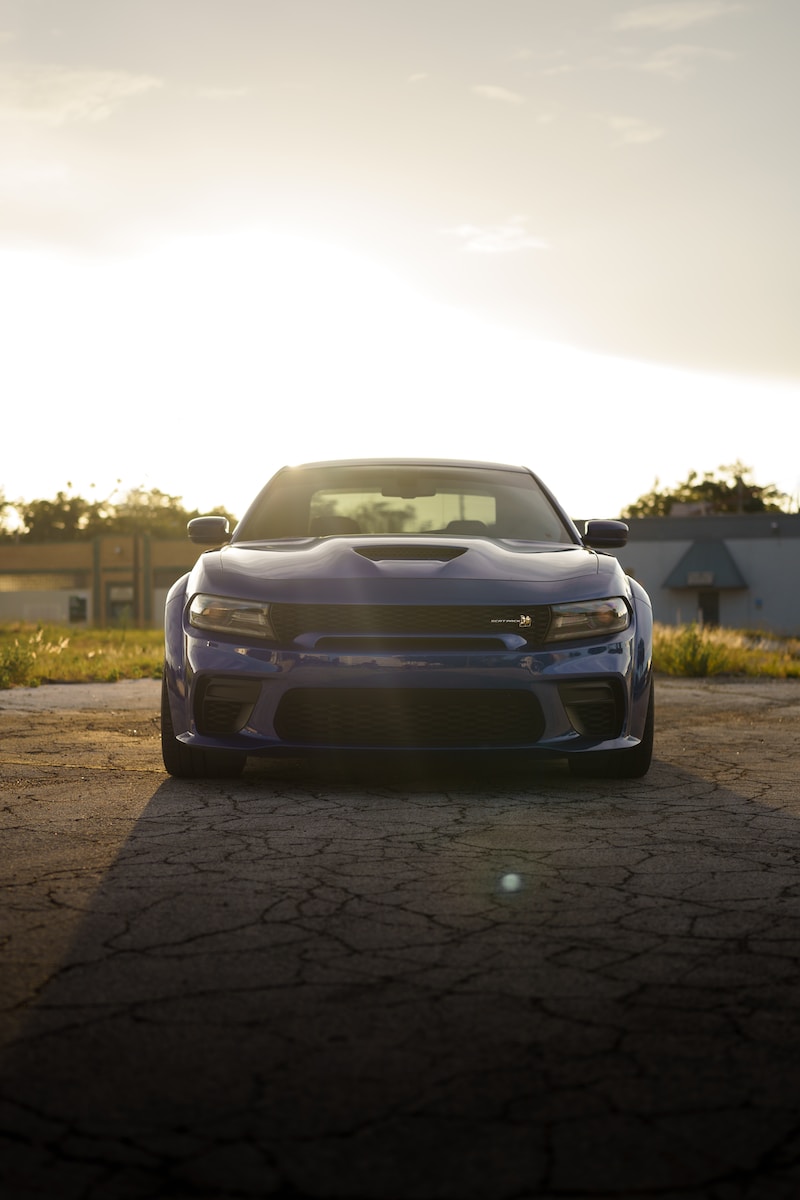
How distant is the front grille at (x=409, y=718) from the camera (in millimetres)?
4852

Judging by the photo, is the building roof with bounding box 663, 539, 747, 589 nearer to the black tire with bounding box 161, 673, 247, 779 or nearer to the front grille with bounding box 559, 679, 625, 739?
the front grille with bounding box 559, 679, 625, 739

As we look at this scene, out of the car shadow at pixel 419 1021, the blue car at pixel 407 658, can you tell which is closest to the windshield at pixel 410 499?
the blue car at pixel 407 658

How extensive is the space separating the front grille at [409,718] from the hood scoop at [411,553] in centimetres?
65

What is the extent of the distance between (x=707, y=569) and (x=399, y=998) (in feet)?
169

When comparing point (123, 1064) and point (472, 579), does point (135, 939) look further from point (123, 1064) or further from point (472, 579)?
point (472, 579)

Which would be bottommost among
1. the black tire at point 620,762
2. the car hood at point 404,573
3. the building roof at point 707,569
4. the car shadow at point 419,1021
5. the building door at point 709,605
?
the building door at point 709,605

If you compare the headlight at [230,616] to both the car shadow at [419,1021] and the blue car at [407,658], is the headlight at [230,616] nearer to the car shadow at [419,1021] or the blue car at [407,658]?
the blue car at [407,658]

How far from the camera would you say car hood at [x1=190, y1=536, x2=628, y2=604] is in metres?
4.99

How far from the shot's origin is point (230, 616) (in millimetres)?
5070

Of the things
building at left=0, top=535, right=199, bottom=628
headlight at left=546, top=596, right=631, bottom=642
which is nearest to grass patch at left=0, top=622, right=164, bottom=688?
headlight at left=546, top=596, right=631, bottom=642

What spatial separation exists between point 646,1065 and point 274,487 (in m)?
4.74

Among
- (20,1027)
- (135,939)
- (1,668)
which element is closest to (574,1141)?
(20,1027)

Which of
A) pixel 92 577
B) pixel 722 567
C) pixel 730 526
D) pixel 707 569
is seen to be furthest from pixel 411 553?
pixel 92 577

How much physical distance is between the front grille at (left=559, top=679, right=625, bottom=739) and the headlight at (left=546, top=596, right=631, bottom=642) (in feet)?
0.67
